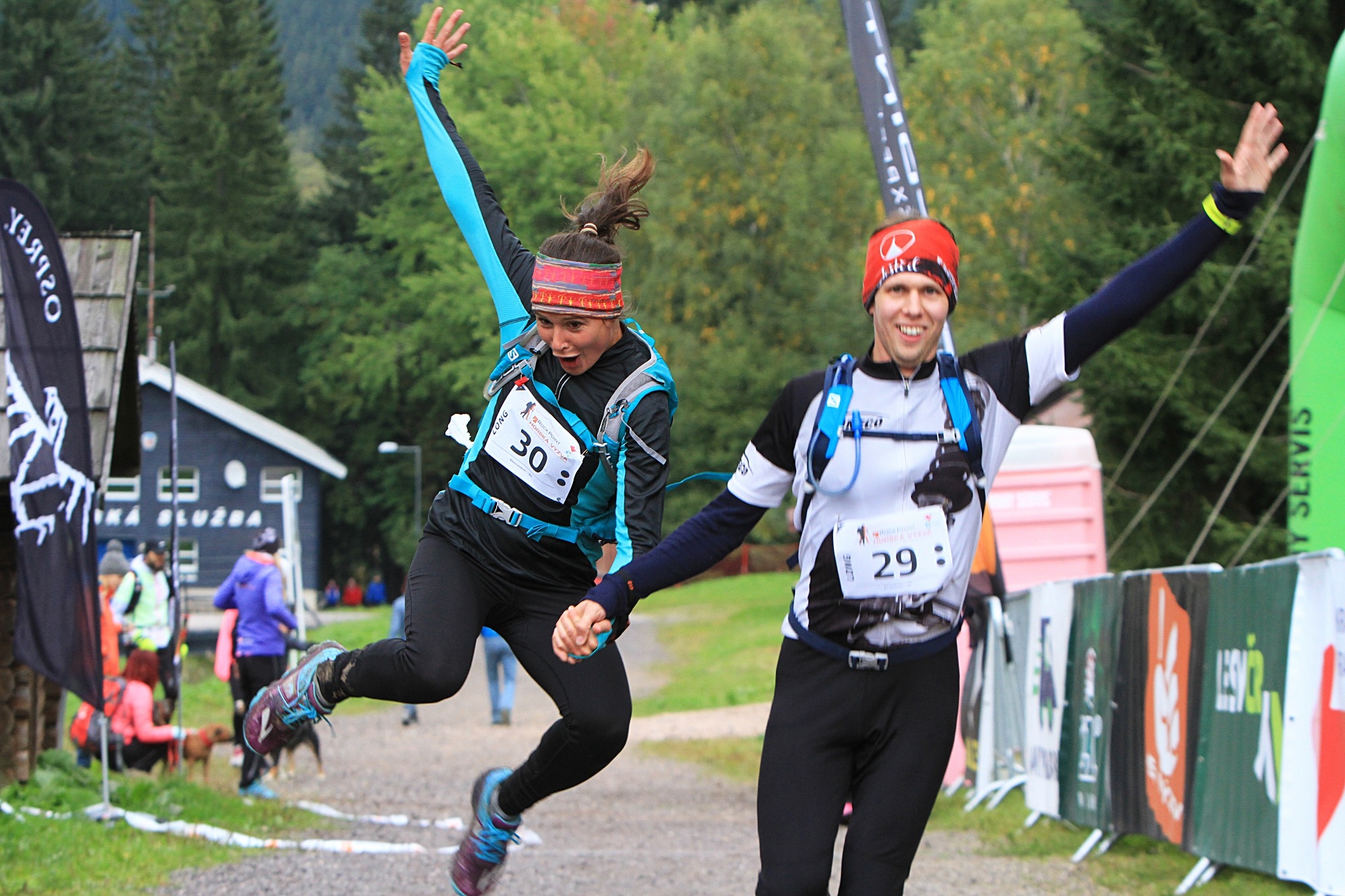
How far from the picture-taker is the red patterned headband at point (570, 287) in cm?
527

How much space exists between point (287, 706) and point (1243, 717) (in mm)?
4555

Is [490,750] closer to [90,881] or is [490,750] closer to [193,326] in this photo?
[90,881]

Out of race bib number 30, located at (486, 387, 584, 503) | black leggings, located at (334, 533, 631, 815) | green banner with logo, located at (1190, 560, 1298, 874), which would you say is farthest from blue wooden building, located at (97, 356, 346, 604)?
race bib number 30, located at (486, 387, 584, 503)

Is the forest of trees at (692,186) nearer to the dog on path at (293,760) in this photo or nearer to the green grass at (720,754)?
the dog on path at (293,760)

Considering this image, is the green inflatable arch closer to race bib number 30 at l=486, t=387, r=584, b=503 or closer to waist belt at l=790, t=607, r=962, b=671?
race bib number 30 at l=486, t=387, r=584, b=503

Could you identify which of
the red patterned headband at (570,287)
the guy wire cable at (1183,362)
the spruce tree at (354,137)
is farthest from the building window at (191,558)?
the red patterned headband at (570,287)

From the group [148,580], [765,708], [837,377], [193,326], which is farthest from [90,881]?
[193,326]

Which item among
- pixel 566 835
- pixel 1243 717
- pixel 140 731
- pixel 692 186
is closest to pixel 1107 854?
pixel 1243 717

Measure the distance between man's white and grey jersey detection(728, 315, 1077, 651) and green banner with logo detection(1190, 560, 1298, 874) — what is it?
3395 millimetres

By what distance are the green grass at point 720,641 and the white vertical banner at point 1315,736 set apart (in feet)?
25.9

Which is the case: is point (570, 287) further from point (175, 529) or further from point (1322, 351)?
point (1322, 351)

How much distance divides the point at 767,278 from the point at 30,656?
155 ft

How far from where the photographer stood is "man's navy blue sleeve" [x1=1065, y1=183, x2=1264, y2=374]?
4.25 meters

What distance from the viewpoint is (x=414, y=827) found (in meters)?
11.9
